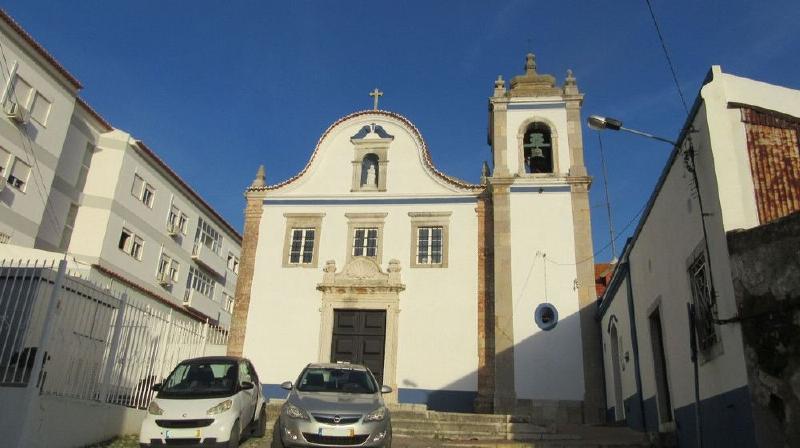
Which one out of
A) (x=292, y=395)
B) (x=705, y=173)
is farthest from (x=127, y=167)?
(x=705, y=173)

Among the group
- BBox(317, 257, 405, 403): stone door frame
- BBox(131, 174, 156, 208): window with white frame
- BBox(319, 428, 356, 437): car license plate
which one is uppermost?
BBox(131, 174, 156, 208): window with white frame

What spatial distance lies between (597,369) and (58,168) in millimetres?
21277

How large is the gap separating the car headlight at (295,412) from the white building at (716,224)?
560cm

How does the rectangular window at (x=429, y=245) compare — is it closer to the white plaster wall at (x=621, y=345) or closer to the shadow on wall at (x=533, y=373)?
the shadow on wall at (x=533, y=373)

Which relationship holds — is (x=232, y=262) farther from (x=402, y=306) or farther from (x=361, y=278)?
(x=402, y=306)

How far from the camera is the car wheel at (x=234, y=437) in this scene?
9.19 meters

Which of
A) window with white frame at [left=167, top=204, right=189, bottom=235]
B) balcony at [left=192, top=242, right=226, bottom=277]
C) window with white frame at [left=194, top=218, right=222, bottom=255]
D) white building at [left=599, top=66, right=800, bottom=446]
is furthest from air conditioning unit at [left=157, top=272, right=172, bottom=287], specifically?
white building at [left=599, top=66, right=800, bottom=446]

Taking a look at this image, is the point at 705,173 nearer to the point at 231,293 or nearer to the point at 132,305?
the point at 132,305

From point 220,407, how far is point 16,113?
16.0 m

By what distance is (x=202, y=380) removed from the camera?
391 inches

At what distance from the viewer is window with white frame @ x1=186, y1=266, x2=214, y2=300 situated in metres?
31.6

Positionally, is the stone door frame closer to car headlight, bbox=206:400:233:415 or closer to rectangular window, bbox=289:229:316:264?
rectangular window, bbox=289:229:316:264

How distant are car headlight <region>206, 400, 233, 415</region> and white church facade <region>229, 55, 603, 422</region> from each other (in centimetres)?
857

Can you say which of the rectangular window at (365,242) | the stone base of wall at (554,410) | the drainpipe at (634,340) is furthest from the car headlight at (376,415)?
the rectangular window at (365,242)
